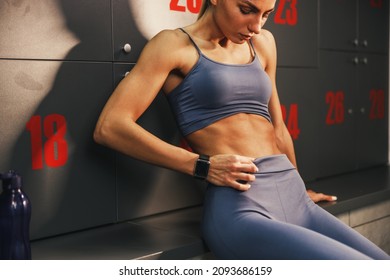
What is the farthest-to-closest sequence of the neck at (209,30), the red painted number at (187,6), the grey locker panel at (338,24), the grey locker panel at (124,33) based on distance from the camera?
the grey locker panel at (338,24)
the red painted number at (187,6)
the grey locker panel at (124,33)
the neck at (209,30)

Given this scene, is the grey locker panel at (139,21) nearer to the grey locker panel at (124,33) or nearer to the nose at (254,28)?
the grey locker panel at (124,33)

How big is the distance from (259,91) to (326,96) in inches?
50.7

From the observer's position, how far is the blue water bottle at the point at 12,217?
161 centimetres

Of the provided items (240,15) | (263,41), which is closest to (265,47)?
(263,41)

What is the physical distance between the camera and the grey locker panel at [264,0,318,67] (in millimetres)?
2885

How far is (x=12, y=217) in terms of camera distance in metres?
1.61

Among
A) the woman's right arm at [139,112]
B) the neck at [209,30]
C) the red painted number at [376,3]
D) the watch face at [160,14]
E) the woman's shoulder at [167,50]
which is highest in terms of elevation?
the red painted number at [376,3]

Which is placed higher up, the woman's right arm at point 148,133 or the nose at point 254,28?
the nose at point 254,28

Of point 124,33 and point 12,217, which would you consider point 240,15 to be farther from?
point 12,217

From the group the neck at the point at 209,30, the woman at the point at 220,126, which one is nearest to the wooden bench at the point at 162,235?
the woman at the point at 220,126

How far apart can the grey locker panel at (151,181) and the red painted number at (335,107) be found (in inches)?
45.2

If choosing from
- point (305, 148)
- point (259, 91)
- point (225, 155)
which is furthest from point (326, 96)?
point (225, 155)

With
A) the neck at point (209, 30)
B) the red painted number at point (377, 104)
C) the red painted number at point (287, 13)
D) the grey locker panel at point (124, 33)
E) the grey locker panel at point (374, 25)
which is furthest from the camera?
the red painted number at point (377, 104)

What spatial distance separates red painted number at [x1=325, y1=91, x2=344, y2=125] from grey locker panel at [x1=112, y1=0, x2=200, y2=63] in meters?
1.21
